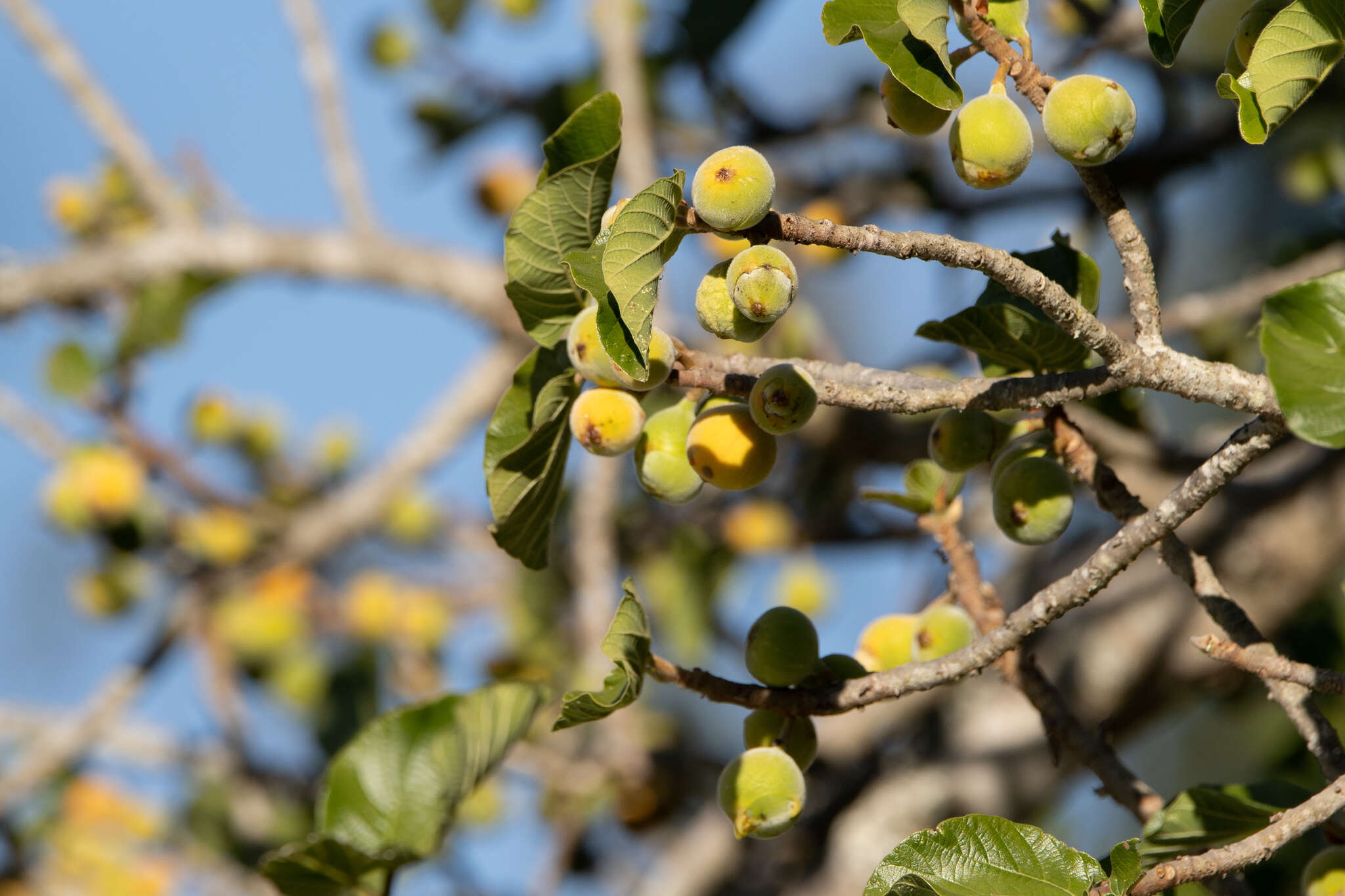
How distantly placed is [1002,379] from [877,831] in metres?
1.32

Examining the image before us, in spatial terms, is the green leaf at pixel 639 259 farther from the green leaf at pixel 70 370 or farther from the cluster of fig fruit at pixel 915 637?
the green leaf at pixel 70 370

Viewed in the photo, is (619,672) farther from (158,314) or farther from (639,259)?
(158,314)

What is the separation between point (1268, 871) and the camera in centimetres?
140

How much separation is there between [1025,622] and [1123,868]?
17 centimetres

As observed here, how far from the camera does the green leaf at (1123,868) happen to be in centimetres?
70

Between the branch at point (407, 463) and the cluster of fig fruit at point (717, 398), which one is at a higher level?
the branch at point (407, 463)

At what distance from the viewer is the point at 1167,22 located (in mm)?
768

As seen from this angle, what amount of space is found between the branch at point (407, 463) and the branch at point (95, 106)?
774mm

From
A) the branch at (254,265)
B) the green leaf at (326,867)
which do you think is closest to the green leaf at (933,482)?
the green leaf at (326,867)

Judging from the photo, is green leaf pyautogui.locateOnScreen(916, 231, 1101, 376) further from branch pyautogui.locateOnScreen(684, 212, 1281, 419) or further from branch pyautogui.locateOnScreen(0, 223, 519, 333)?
branch pyautogui.locateOnScreen(0, 223, 519, 333)

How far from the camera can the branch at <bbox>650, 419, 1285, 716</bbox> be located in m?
0.72

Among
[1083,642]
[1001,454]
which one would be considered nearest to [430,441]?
[1083,642]

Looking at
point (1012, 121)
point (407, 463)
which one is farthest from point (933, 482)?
point (407, 463)

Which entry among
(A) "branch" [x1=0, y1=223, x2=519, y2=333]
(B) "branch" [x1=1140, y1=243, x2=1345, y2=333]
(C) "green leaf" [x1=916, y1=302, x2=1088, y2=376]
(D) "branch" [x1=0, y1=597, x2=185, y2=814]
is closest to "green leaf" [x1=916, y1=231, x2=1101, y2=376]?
(C) "green leaf" [x1=916, y1=302, x2=1088, y2=376]
